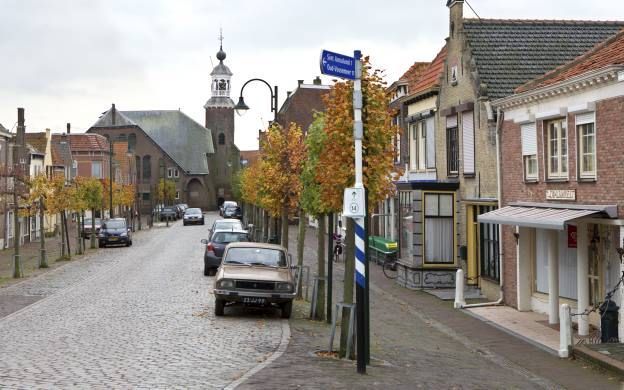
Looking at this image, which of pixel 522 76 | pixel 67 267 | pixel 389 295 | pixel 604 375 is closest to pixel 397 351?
pixel 604 375

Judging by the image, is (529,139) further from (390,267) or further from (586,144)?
(390,267)

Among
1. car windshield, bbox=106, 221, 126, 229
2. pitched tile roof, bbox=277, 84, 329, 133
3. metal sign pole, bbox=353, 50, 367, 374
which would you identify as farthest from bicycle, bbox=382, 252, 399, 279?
pitched tile roof, bbox=277, 84, 329, 133

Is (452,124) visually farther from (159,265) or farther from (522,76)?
(159,265)

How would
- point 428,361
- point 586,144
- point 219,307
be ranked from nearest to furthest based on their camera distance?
point 428,361 < point 586,144 < point 219,307

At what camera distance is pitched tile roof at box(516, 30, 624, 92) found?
1669cm

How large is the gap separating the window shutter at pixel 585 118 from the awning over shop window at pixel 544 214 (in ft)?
5.90

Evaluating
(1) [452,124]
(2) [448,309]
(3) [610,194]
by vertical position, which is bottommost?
(2) [448,309]

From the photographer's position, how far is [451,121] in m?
26.1

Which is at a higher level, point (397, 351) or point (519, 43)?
point (519, 43)

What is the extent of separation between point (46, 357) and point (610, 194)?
10.9 m

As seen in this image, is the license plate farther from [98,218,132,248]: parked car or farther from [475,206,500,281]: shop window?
[98,218,132,248]: parked car

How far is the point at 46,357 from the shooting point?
12.4 meters

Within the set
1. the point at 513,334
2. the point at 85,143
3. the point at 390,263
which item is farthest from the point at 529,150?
the point at 85,143

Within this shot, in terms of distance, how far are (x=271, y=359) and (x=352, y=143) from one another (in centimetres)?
411
